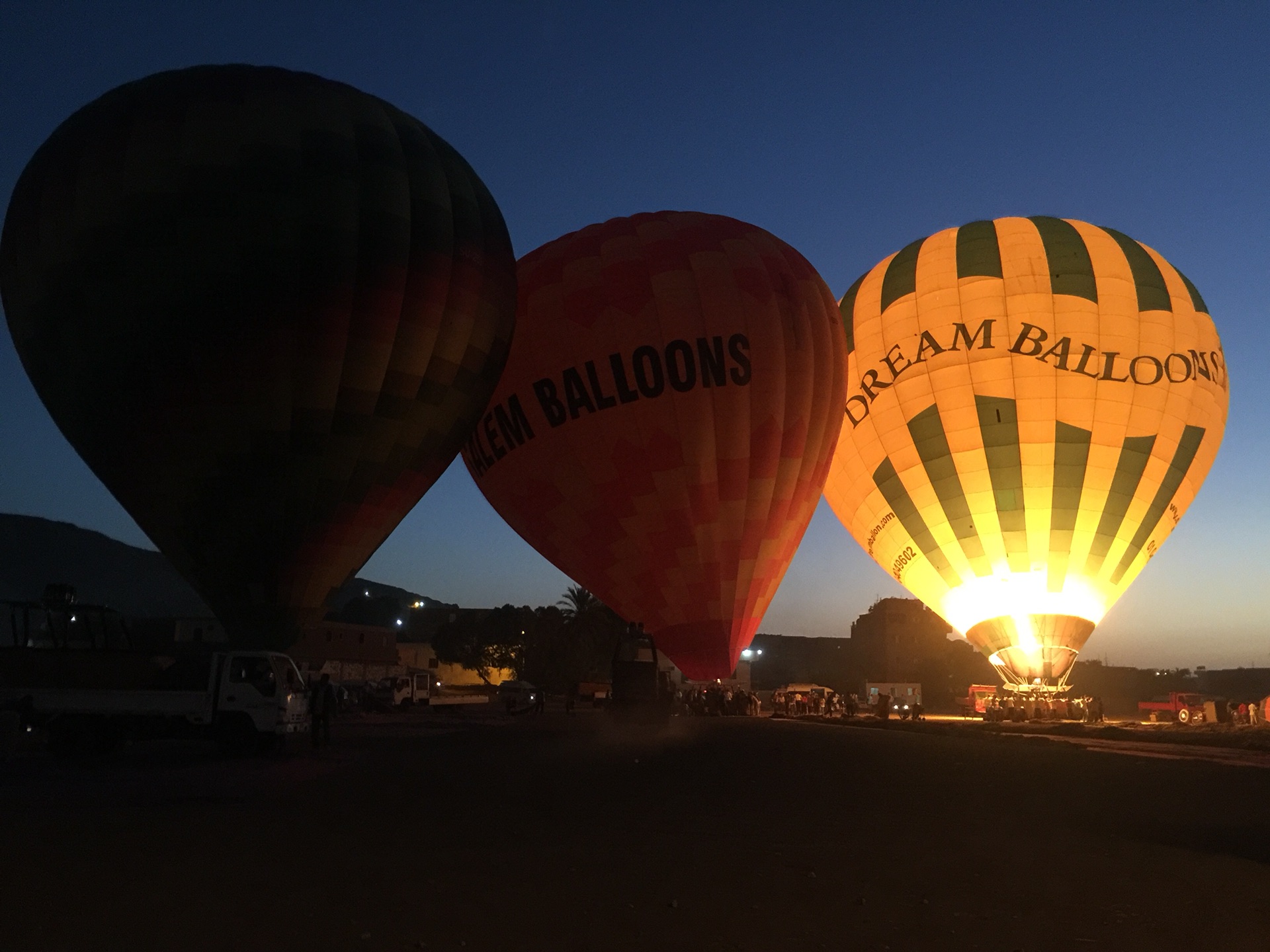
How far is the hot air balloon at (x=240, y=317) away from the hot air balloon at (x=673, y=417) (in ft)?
13.9

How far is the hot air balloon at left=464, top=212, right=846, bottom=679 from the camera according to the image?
60.3ft

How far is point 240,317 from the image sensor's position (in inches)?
522

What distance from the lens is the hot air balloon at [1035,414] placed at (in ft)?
78.6

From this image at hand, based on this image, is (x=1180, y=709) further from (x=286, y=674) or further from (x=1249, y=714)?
(x=286, y=674)

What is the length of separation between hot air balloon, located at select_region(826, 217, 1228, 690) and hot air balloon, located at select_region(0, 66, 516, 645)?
1411 centimetres

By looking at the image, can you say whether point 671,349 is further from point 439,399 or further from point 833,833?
point 833,833

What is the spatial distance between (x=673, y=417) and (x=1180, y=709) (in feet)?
107

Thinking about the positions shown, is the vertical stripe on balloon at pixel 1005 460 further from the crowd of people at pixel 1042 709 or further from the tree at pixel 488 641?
the tree at pixel 488 641

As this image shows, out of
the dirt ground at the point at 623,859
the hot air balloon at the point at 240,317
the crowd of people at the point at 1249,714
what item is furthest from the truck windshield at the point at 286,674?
the crowd of people at the point at 1249,714

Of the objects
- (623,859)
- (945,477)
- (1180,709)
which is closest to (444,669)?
(1180,709)

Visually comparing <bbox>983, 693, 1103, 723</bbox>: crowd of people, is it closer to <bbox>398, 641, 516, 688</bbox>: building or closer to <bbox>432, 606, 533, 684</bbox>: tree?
<bbox>432, 606, 533, 684</bbox>: tree

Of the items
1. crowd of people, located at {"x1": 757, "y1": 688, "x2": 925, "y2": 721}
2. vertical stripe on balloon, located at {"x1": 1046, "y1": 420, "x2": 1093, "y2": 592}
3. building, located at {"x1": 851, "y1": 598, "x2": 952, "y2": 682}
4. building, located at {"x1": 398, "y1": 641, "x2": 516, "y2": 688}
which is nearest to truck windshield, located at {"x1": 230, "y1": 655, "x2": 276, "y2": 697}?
vertical stripe on balloon, located at {"x1": 1046, "y1": 420, "x2": 1093, "y2": 592}

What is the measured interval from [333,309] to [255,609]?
4690 millimetres

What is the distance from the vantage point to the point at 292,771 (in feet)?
43.0
